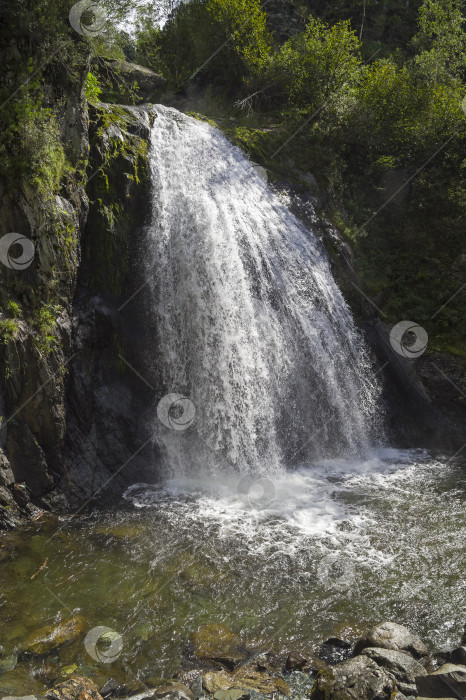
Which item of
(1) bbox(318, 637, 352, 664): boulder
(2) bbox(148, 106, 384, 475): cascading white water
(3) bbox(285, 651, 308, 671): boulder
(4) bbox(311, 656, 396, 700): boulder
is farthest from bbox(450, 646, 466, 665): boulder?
(2) bbox(148, 106, 384, 475): cascading white water

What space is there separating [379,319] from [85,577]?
10378 millimetres

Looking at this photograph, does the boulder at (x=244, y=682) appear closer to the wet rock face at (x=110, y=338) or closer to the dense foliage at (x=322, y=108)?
the wet rock face at (x=110, y=338)

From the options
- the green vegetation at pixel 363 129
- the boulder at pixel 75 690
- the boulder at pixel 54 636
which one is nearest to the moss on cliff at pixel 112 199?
the green vegetation at pixel 363 129

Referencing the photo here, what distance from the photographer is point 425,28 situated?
22.0 metres

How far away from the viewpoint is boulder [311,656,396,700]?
4.18 meters

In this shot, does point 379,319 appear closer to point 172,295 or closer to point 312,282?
point 312,282

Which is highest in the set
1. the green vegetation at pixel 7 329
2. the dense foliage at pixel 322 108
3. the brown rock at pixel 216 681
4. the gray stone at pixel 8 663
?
the dense foliage at pixel 322 108

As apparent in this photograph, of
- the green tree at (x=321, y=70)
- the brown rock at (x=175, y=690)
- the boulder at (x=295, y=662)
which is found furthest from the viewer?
the green tree at (x=321, y=70)

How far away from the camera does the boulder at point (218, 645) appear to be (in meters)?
5.07

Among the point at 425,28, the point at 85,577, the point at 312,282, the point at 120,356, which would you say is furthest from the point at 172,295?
the point at 425,28

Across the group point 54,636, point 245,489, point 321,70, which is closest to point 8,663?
point 54,636

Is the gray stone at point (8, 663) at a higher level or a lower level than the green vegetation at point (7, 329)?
lower

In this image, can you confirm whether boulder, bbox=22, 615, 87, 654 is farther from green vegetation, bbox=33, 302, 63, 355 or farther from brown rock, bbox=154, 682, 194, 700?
green vegetation, bbox=33, 302, 63, 355

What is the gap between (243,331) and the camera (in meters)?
11.0
